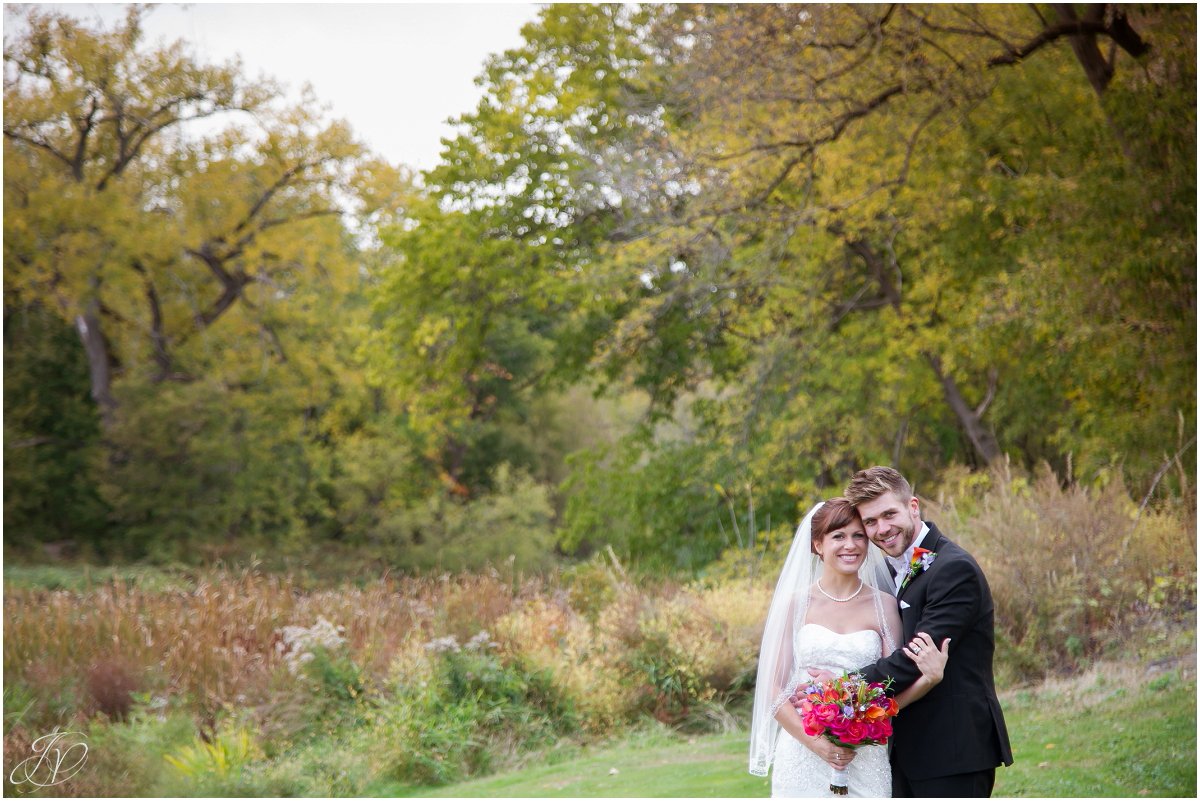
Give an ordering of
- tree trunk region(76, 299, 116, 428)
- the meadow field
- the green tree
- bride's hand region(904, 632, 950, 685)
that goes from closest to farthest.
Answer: bride's hand region(904, 632, 950, 685) < the meadow field < the green tree < tree trunk region(76, 299, 116, 428)

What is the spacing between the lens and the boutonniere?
11.7 ft

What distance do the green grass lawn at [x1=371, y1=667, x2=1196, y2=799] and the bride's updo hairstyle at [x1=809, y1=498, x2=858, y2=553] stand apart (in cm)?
315

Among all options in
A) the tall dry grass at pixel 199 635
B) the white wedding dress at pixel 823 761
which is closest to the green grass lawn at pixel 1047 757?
the tall dry grass at pixel 199 635

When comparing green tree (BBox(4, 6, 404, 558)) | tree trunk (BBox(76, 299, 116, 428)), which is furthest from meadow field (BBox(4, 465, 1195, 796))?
tree trunk (BBox(76, 299, 116, 428))

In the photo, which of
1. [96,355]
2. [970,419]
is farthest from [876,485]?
[96,355]

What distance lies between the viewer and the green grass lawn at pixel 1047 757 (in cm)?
618

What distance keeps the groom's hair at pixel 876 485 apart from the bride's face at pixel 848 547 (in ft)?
0.33

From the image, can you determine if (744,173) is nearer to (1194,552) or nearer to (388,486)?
(1194,552)

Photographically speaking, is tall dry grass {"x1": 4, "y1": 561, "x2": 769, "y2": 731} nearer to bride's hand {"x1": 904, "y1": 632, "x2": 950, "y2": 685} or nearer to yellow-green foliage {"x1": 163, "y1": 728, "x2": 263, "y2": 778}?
yellow-green foliage {"x1": 163, "y1": 728, "x2": 263, "y2": 778}

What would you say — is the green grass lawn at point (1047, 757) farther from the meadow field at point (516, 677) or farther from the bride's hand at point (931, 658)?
the bride's hand at point (931, 658)

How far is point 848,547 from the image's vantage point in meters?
3.75

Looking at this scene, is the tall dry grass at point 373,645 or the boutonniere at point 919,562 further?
the tall dry grass at point 373,645

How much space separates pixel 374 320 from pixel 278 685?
24.8 metres

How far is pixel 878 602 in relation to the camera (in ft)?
12.4
